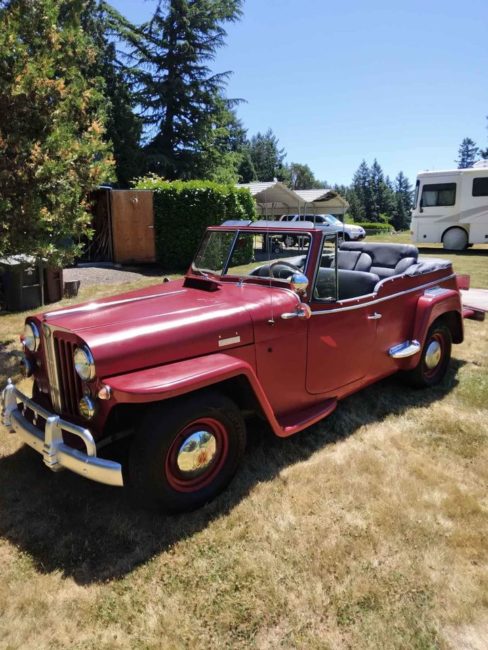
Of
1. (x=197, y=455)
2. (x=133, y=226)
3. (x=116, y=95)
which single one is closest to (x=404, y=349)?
(x=197, y=455)

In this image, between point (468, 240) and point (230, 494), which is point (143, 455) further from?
point (468, 240)

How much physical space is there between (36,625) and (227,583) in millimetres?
878

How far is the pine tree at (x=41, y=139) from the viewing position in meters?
4.84

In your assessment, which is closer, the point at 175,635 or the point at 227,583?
the point at 175,635

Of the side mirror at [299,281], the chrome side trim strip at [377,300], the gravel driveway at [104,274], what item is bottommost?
the gravel driveway at [104,274]

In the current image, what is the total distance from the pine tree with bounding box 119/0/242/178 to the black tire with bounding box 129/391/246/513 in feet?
79.0

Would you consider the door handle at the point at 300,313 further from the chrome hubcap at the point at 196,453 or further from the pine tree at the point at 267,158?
the pine tree at the point at 267,158

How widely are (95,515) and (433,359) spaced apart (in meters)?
3.48

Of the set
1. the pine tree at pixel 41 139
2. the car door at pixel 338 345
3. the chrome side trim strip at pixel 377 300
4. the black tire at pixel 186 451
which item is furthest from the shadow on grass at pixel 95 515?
the pine tree at pixel 41 139

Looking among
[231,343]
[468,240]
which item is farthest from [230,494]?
[468,240]

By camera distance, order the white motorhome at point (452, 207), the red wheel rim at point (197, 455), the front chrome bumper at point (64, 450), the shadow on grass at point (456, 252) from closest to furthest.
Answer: the front chrome bumper at point (64, 450), the red wheel rim at point (197, 455), the shadow on grass at point (456, 252), the white motorhome at point (452, 207)

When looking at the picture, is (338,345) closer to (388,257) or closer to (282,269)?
(282,269)

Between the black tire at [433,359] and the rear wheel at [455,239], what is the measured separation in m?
14.2

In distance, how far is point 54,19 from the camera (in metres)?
5.27
